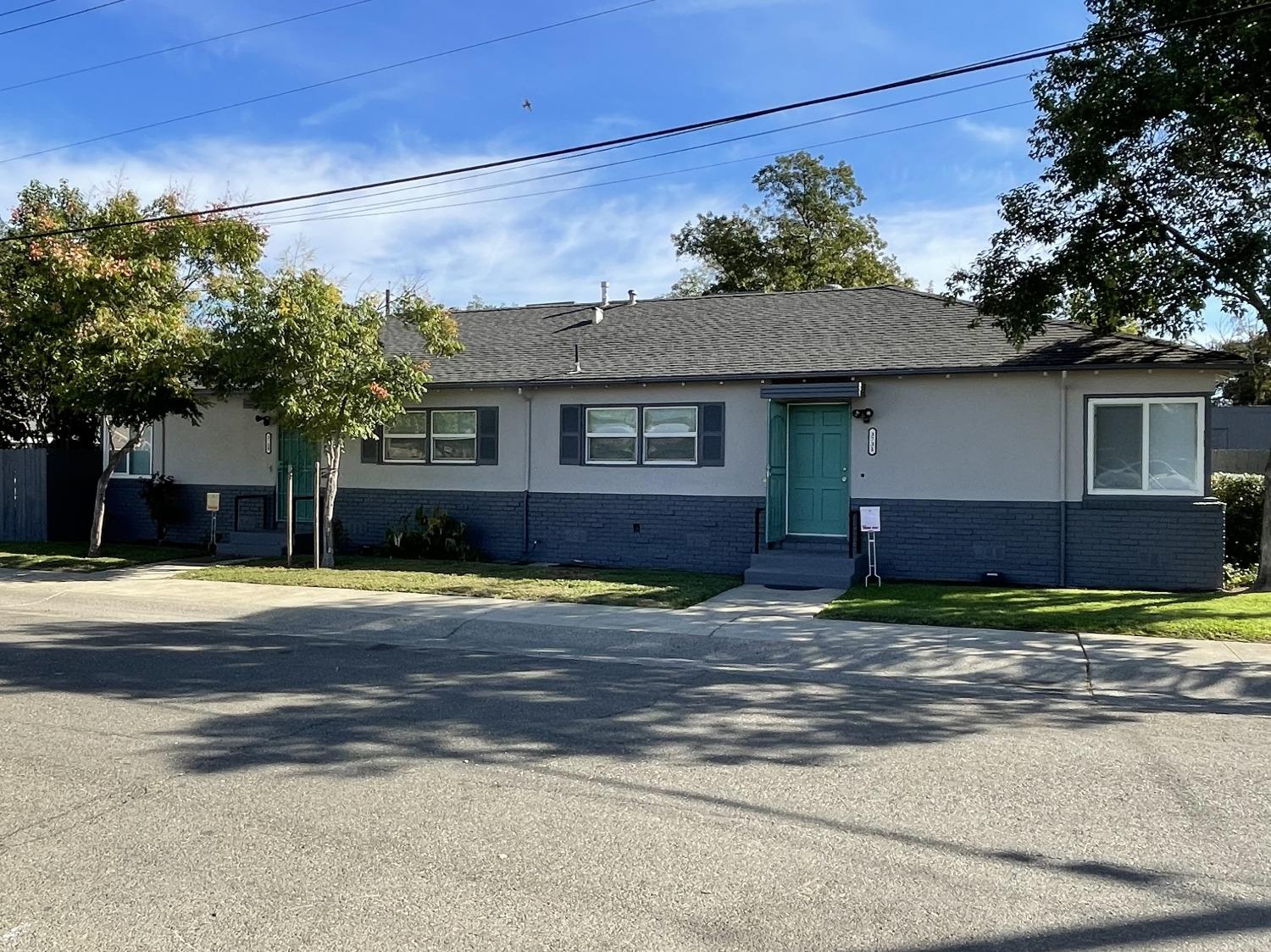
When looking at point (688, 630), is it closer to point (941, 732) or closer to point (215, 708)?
point (941, 732)

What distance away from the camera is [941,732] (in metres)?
6.85

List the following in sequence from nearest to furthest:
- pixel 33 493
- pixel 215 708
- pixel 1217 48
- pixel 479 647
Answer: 1. pixel 215 708
2. pixel 479 647
3. pixel 1217 48
4. pixel 33 493

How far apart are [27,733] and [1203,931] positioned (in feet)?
21.4

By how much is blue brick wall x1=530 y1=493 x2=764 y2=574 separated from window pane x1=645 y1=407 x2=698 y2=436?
1.04m

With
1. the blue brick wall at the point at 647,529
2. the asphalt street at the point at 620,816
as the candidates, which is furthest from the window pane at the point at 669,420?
the asphalt street at the point at 620,816

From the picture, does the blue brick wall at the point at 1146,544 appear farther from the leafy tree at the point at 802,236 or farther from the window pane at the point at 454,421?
the leafy tree at the point at 802,236

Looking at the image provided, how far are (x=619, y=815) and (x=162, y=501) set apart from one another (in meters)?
17.3

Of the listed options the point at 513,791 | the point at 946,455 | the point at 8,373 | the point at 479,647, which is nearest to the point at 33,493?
the point at 8,373

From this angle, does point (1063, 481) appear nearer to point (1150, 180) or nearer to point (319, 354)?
point (1150, 180)

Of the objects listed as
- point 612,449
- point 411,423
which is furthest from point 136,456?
point 612,449

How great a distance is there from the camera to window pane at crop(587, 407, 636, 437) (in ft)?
54.4

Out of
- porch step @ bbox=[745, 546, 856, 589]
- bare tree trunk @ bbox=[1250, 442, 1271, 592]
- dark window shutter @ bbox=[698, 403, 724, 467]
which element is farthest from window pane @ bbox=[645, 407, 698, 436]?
bare tree trunk @ bbox=[1250, 442, 1271, 592]

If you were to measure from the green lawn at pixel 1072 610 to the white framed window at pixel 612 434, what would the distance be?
4.68 metres

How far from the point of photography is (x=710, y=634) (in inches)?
406
